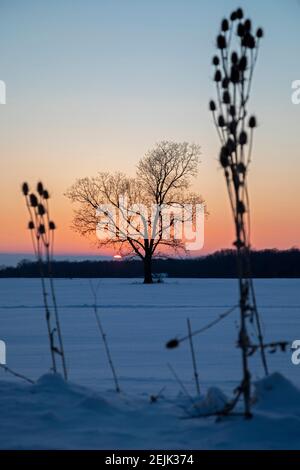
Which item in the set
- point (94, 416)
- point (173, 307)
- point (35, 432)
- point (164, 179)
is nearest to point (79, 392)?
point (94, 416)

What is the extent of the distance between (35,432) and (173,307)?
12894mm

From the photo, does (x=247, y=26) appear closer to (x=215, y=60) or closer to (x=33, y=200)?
(x=215, y=60)

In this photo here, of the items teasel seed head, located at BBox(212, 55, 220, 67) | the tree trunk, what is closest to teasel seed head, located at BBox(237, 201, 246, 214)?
teasel seed head, located at BBox(212, 55, 220, 67)

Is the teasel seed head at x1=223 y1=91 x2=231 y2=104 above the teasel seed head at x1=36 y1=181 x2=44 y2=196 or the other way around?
above

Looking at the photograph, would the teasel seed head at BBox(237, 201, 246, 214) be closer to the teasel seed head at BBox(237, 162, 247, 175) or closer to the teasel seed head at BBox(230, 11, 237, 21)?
the teasel seed head at BBox(237, 162, 247, 175)

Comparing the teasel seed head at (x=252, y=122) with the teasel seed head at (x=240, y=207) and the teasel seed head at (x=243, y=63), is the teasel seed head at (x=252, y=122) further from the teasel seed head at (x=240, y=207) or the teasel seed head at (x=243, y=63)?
the teasel seed head at (x=240, y=207)

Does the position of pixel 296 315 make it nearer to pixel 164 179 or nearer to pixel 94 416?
pixel 94 416

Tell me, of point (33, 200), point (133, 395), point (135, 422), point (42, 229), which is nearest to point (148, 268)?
point (133, 395)

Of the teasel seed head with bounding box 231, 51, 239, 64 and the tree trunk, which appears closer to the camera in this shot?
the teasel seed head with bounding box 231, 51, 239, 64

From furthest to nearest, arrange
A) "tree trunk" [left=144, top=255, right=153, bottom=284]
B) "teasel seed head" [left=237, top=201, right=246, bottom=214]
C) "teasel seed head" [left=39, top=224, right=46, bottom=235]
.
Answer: "tree trunk" [left=144, top=255, right=153, bottom=284] → "teasel seed head" [left=39, top=224, right=46, bottom=235] → "teasel seed head" [left=237, top=201, right=246, bottom=214]

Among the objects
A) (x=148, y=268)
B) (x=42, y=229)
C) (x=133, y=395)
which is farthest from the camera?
(x=148, y=268)

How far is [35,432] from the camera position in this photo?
3.07m

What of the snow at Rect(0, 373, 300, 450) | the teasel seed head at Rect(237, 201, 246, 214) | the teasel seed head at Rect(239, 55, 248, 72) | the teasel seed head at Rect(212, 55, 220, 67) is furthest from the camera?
the teasel seed head at Rect(212, 55, 220, 67)

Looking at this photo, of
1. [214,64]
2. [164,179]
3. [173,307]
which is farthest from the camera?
[164,179]
